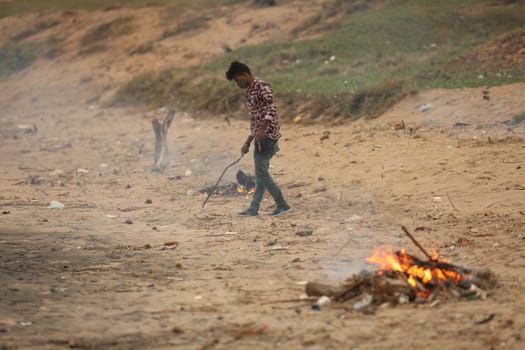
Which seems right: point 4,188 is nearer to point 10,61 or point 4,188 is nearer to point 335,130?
point 335,130

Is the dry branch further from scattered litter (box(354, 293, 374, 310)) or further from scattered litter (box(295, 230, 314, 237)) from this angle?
scattered litter (box(354, 293, 374, 310))

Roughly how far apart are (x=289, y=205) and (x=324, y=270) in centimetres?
344

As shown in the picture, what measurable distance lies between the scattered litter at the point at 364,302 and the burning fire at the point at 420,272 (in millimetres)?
336

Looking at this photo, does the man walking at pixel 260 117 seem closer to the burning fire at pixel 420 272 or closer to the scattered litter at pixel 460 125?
the burning fire at pixel 420 272

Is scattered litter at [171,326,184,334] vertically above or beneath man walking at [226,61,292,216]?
beneath

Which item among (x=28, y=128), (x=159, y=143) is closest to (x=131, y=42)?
(x=28, y=128)

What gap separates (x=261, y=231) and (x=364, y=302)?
3.23 meters

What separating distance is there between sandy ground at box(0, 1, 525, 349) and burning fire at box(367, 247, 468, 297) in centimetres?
24

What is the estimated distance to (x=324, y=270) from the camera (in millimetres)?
7105

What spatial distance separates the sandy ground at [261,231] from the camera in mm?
5578

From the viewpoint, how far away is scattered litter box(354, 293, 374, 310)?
5.88m

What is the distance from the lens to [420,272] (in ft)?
Answer: 20.4

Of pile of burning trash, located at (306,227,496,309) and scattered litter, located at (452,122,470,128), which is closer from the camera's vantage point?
pile of burning trash, located at (306,227,496,309)

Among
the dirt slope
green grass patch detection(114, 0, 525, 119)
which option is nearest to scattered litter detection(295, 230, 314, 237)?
green grass patch detection(114, 0, 525, 119)
